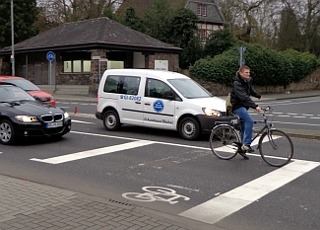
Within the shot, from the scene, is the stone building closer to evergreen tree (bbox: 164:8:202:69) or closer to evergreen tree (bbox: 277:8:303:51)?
evergreen tree (bbox: 164:8:202:69)

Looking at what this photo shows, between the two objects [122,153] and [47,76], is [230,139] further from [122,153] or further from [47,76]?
[47,76]

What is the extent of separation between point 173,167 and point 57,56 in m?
30.9

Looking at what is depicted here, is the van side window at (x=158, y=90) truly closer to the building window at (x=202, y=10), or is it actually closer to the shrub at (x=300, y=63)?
the shrub at (x=300, y=63)

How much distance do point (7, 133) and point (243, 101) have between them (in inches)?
219

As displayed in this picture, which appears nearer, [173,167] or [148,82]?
[173,167]

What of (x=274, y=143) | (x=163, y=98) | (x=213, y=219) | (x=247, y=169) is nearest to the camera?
(x=213, y=219)

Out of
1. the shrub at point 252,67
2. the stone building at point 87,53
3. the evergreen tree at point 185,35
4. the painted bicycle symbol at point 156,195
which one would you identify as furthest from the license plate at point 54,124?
the evergreen tree at point 185,35

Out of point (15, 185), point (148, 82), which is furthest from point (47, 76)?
point (15, 185)

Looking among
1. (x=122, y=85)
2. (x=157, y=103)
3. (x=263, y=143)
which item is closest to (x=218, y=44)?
(x=122, y=85)

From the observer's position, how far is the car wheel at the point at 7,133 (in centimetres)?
1063

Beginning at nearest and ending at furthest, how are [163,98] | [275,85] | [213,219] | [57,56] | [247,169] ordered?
[213,219] → [247,169] → [163,98] → [57,56] → [275,85]

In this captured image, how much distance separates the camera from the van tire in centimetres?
1338

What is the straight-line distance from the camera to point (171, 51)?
3778 centimetres

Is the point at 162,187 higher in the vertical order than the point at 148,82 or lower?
lower
